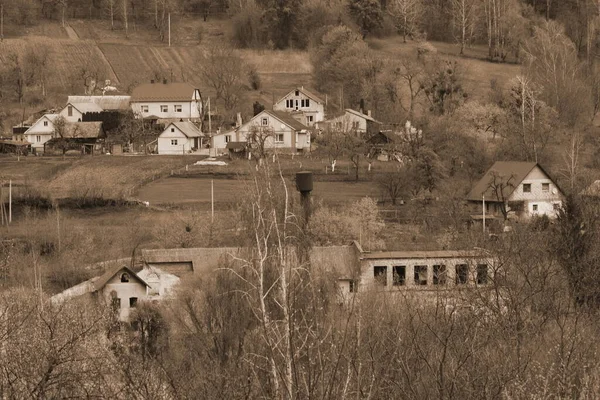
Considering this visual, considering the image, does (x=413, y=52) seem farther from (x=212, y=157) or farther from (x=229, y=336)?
(x=229, y=336)

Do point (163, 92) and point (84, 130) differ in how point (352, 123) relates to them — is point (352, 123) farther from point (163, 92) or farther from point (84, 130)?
point (84, 130)

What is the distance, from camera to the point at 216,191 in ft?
89.2

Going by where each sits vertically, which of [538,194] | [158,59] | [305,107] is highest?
[158,59]

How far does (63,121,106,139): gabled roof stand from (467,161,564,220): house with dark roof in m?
13.6

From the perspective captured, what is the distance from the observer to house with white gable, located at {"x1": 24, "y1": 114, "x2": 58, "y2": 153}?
116 ft

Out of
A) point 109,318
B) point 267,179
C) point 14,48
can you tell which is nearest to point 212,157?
point 14,48

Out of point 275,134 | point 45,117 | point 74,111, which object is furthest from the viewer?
point 74,111

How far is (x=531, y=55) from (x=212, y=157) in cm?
1560

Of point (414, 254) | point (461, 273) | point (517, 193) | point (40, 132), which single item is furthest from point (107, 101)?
point (461, 273)

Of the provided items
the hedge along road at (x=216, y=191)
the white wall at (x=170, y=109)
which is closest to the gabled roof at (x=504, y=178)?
the hedge along road at (x=216, y=191)

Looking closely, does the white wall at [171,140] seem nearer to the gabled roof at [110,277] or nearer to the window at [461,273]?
the gabled roof at [110,277]

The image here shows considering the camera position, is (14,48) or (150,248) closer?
(150,248)

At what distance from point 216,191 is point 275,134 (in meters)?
6.73

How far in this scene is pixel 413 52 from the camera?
4684 cm
